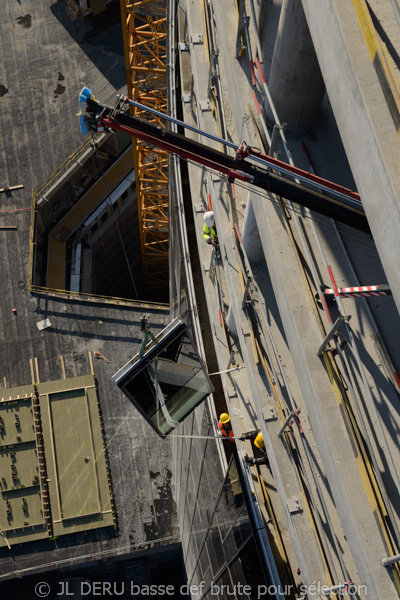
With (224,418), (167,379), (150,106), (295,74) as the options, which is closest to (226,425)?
(224,418)

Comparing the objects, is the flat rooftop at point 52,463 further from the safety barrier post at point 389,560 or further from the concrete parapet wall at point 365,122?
the concrete parapet wall at point 365,122

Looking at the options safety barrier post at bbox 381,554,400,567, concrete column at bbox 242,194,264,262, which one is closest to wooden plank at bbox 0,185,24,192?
concrete column at bbox 242,194,264,262

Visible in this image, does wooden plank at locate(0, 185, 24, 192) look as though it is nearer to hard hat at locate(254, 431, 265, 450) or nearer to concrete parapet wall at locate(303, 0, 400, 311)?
hard hat at locate(254, 431, 265, 450)

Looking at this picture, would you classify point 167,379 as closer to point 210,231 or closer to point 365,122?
point 210,231

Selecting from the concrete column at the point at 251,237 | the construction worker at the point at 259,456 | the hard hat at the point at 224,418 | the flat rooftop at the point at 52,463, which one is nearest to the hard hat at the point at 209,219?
the concrete column at the point at 251,237

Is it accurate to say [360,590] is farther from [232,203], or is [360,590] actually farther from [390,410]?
[232,203]

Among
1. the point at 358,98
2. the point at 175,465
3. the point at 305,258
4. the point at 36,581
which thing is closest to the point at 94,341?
the point at 175,465
